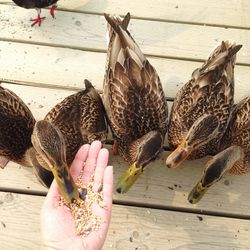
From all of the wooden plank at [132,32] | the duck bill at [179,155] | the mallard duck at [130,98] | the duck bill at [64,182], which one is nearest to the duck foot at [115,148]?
the mallard duck at [130,98]

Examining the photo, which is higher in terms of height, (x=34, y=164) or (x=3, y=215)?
(x=34, y=164)

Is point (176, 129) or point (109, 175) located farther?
point (176, 129)

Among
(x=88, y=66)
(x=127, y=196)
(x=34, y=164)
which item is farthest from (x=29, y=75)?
(x=127, y=196)

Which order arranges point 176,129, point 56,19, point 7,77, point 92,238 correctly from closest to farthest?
point 92,238, point 176,129, point 7,77, point 56,19

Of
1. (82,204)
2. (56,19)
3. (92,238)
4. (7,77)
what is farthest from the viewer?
(56,19)

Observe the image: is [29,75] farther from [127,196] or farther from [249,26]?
[249,26]

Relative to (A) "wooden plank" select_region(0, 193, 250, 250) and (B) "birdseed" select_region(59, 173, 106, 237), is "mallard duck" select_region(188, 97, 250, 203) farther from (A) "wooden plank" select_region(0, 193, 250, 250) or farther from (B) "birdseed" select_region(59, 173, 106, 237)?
(B) "birdseed" select_region(59, 173, 106, 237)
